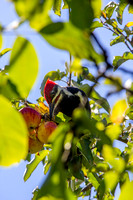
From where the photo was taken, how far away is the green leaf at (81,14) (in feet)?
1.60

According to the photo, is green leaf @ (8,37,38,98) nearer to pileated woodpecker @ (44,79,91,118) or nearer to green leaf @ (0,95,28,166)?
green leaf @ (0,95,28,166)

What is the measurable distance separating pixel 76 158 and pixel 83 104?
0.28 m

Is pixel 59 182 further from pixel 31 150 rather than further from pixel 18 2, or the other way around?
pixel 31 150

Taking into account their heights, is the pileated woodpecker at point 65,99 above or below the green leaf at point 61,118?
above

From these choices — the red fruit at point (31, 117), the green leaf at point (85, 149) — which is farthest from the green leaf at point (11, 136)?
the red fruit at point (31, 117)

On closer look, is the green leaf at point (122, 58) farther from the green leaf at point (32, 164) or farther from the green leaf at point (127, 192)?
the green leaf at point (127, 192)

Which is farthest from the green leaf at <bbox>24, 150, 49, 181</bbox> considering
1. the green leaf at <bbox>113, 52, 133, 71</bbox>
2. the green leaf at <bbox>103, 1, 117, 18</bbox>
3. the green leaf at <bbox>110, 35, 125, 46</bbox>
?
the green leaf at <bbox>103, 1, 117, 18</bbox>

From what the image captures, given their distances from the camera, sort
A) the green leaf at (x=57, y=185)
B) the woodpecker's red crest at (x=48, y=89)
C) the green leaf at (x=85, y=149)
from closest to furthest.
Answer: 1. the green leaf at (x=57, y=185)
2. the green leaf at (x=85, y=149)
3. the woodpecker's red crest at (x=48, y=89)

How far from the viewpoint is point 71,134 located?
0.52 meters

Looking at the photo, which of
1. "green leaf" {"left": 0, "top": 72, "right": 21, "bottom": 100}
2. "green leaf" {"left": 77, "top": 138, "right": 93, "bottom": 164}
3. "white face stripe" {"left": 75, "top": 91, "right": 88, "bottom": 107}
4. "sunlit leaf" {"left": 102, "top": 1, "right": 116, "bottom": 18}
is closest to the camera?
"green leaf" {"left": 0, "top": 72, "right": 21, "bottom": 100}

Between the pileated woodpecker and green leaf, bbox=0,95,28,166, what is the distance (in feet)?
3.94

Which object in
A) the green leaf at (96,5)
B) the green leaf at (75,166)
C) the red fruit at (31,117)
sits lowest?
the green leaf at (96,5)

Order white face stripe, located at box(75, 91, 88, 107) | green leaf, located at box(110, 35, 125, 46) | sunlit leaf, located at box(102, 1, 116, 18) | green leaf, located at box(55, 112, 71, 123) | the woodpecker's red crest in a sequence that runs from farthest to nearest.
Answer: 1. sunlit leaf, located at box(102, 1, 116, 18)
2. green leaf, located at box(110, 35, 125, 46)
3. the woodpecker's red crest
4. white face stripe, located at box(75, 91, 88, 107)
5. green leaf, located at box(55, 112, 71, 123)

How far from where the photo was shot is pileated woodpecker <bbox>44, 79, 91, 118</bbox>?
5.59 feet
